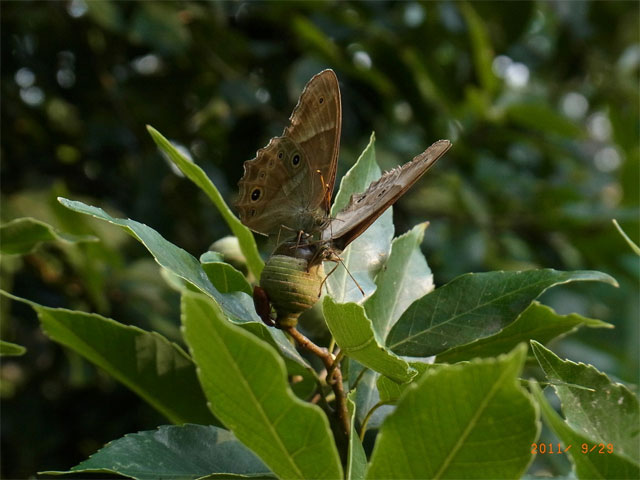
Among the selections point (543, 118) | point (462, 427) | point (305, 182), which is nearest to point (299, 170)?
point (305, 182)

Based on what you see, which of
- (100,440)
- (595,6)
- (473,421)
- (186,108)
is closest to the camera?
(473,421)

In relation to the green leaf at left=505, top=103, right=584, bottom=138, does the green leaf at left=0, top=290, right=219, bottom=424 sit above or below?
above

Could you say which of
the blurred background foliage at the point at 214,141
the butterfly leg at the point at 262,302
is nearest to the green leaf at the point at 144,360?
the butterfly leg at the point at 262,302

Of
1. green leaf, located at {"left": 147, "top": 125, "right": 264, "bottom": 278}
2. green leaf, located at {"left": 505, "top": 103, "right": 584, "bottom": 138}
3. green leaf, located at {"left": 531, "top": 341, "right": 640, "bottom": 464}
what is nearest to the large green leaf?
green leaf, located at {"left": 147, "top": 125, "right": 264, "bottom": 278}

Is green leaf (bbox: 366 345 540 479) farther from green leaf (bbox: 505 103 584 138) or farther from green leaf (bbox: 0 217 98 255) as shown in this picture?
green leaf (bbox: 505 103 584 138)

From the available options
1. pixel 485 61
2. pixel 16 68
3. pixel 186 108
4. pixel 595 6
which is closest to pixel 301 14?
pixel 186 108

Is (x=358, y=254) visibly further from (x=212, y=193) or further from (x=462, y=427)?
(x=462, y=427)

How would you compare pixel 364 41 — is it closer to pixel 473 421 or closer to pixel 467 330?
pixel 467 330
